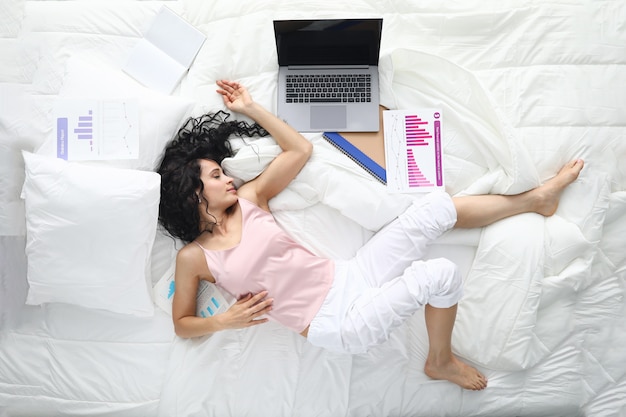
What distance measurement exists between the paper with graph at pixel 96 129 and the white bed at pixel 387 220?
3 cm

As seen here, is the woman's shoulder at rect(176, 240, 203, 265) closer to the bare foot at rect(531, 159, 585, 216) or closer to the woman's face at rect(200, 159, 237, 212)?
the woman's face at rect(200, 159, 237, 212)

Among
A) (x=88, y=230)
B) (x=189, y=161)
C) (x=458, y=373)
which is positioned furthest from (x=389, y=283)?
(x=88, y=230)

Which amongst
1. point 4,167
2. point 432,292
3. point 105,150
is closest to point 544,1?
point 432,292

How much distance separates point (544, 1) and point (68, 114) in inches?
61.7

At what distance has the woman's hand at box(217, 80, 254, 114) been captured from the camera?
65.7 inches

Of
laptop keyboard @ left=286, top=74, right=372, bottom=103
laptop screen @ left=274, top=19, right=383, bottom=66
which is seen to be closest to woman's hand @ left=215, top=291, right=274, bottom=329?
laptop keyboard @ left=286, top=74, right=372, bottom=103

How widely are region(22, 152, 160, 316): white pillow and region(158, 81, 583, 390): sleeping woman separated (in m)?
0.10

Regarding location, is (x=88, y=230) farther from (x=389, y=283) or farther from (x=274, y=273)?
(x=389, y=283)

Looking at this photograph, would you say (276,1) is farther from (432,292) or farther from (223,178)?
(432,292)

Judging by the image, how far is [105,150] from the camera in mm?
1623

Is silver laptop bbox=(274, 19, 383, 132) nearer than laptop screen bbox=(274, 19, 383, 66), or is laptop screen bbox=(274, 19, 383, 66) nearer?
laptop screen bbox=(274, 19, 383, 66)

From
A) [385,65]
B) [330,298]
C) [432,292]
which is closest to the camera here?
[432,292]

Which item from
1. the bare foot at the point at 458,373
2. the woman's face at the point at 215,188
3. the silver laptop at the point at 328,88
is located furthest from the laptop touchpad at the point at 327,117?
the bare foot at the point at 458,373

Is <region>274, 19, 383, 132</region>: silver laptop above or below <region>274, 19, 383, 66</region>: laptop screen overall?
below
